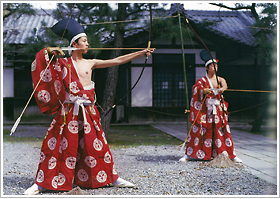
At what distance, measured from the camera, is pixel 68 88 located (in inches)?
125

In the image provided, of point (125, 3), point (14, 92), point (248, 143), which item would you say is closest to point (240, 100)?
point (248, 143)

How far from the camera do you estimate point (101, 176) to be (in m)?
3.15

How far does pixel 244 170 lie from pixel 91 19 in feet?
15.2

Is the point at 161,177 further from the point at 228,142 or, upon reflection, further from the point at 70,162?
the point at 228,142

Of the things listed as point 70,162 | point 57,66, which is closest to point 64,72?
point 57,66

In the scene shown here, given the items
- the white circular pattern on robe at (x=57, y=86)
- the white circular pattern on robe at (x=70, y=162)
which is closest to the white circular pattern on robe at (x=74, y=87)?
the white circular pattern on robe at (x=57, y=86)

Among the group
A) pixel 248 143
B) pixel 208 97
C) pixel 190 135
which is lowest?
pixel 248 143

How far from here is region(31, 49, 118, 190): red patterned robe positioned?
304 cm

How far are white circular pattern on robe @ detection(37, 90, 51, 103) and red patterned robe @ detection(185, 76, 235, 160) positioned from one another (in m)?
2.65

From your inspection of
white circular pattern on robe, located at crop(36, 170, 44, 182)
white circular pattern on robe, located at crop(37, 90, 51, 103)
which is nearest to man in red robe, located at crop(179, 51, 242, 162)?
white circular pattern on robe, located at crop(36, 170, 44, 182)

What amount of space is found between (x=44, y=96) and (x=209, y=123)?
2.81m

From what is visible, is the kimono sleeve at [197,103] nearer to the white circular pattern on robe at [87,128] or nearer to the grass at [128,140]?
the grass at [128,140]

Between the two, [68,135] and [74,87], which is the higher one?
[74,87]

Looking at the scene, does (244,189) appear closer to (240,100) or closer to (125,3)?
(125,3)
